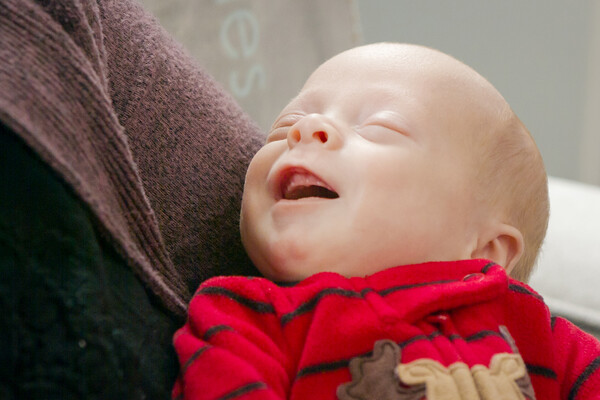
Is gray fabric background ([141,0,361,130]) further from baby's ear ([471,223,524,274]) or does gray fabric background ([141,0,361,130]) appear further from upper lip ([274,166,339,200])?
baby's ear ([471,223,524,274])

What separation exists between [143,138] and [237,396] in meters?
0.34

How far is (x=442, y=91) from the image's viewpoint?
847mm

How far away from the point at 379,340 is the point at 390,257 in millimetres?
134

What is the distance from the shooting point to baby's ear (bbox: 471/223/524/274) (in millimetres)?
846

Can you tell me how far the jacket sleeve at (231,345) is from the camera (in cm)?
59

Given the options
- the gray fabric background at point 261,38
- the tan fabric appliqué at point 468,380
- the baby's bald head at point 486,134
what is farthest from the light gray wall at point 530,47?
the tan fabric appliqué at point 468,380

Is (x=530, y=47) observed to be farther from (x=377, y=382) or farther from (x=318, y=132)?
(x=377, y=382)

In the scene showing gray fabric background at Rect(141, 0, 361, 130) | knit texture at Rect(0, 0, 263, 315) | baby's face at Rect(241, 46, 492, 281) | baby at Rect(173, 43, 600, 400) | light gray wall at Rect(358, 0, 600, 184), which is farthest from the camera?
light gray wall at Rect(358, 0, 600, 184)

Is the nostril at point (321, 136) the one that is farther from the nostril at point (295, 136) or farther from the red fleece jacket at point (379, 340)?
the red fleece jacket at point (379, 340)

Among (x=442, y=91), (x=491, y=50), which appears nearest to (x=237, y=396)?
(x=442, y=91)

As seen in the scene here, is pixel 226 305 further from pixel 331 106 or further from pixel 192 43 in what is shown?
pixel 192 43

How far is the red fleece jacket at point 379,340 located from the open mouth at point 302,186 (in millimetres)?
123

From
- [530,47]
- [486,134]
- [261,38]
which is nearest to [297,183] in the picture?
[486,134]

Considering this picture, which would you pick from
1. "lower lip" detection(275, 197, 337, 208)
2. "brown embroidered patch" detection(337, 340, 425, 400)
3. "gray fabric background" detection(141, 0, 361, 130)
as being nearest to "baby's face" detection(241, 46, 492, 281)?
"lower lip" detection(275, 197, 337, 208)
